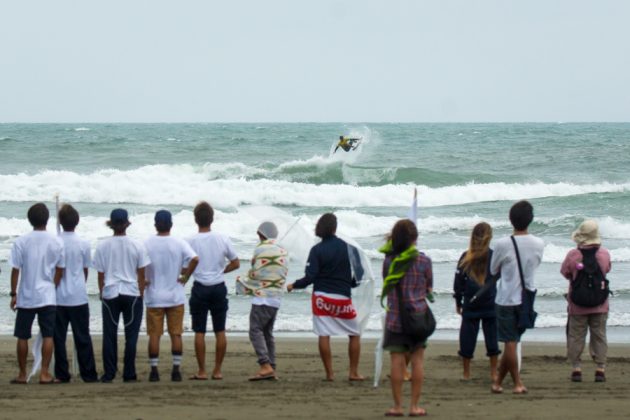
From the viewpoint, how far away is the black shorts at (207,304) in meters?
8.06

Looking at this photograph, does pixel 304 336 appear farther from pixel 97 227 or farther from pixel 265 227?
pixel 97 227

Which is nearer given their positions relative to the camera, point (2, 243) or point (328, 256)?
point (328, 256)

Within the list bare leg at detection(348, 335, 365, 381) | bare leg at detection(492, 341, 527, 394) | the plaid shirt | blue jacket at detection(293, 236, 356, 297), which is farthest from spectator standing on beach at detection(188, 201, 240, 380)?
bare leg at detection(492, 341, 527, 394)

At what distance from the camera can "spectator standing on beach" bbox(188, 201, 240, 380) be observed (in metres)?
8.05

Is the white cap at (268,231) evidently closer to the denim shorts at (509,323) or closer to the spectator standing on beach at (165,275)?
the spectator standing on beach at (165,275)

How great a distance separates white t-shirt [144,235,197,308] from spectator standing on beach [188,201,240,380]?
20 cm

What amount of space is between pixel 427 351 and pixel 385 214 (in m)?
17.6

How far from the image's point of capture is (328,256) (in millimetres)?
7938

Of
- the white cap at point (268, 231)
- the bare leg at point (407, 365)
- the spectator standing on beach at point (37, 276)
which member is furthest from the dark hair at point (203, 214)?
the bare leg at point (407, 365)

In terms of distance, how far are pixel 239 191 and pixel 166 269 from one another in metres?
25.0

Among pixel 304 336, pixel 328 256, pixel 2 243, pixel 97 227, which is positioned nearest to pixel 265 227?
pixel 328 256

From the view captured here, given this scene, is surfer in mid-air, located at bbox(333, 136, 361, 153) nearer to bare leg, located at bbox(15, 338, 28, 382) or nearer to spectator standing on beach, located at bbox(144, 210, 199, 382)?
spectator standing on beach, located at bbox(144, 210, 199, 382)

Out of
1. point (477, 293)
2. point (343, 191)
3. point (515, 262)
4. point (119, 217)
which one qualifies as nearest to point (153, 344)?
point (119, 217)

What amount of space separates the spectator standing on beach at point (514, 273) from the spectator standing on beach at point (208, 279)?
211 centimetres
